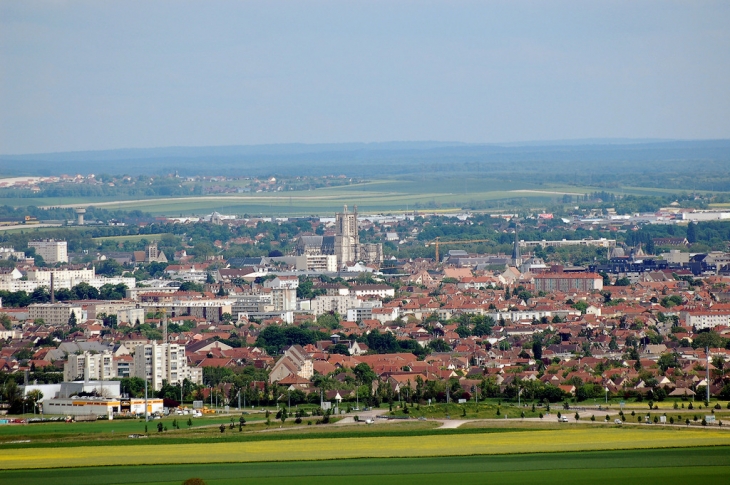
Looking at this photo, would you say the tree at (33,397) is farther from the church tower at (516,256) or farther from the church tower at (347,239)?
the church tower at (347,239)

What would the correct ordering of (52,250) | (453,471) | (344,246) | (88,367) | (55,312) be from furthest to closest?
(52,250)
(344,246)
(55,312)
(88,367)
(453,471)

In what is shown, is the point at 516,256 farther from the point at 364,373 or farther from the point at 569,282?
the point at 364,373

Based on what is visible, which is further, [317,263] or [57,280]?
[317,263]

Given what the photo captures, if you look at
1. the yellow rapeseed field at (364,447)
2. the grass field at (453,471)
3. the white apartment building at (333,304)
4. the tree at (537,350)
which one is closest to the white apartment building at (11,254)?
the white apartment building at (333,304)

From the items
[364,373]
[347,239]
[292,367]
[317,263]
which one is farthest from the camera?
[347,239]

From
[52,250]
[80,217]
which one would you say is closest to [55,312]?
[52,250]

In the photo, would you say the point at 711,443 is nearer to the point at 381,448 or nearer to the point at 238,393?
the point at 381,448
